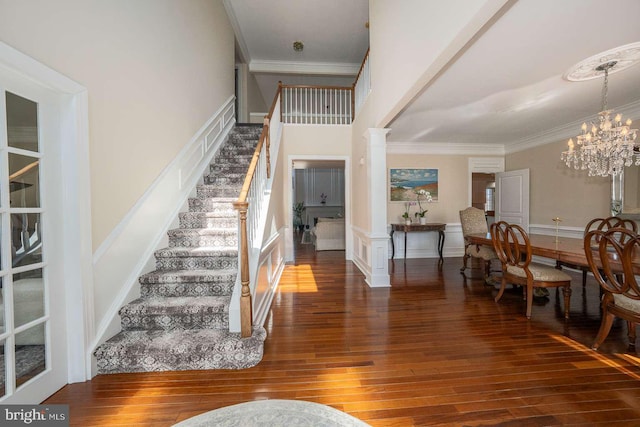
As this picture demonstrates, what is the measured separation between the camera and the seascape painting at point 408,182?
5922 millimetres

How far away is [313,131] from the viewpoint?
561 cm

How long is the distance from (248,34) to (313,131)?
2704 mm

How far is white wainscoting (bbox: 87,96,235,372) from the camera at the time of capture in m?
2.06

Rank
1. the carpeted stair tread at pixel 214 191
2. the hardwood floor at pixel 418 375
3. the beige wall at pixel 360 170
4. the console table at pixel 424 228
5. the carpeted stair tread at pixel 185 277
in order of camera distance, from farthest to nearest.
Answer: the console table at pixel 424 228 < the beige wall at pixel 360 170 < the carpeted stair tread at pixel 214 191 < the carpeted stair tread at pixel 185 277 < the hardwood floor at pixel 418 375

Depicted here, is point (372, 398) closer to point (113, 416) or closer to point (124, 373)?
point (113, 416)

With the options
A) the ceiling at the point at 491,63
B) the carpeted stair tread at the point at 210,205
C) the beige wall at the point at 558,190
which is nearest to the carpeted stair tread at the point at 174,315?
the carpeted stair tread at the point at 210,205

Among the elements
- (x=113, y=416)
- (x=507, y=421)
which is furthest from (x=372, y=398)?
(x=113, y=416)

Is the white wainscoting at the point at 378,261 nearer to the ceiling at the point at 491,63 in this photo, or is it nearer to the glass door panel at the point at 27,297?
the ceiling at the point at 491,63

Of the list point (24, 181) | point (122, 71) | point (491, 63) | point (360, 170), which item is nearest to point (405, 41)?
point (491, 63)

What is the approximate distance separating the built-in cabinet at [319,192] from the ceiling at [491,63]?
165 inches

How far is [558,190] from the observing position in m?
4.84

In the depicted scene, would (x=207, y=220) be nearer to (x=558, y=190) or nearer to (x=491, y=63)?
(x=491, y=63)

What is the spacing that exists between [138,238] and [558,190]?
6.70 meters

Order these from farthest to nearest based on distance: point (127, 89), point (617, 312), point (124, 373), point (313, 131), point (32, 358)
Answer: point (313, 131)
point (127, 89)
point (617, 312)
point (124, 373)
point (32, 358)
